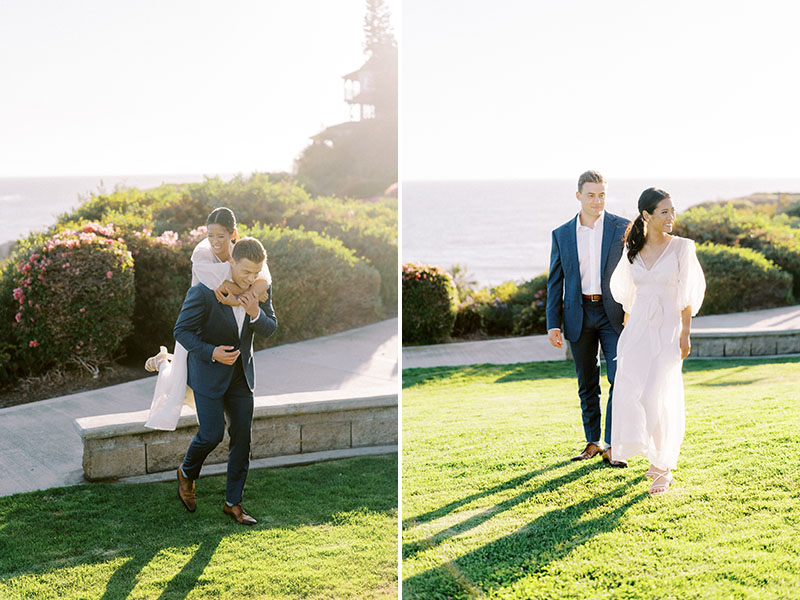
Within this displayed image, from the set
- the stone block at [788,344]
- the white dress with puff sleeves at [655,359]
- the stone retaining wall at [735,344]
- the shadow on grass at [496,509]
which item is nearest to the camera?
the shadow on grass at [496,509]

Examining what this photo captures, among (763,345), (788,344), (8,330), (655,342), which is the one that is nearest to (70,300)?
(8,330)

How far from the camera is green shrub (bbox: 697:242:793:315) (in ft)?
29.7

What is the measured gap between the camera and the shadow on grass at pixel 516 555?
2529 mm

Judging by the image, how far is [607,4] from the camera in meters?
28.0

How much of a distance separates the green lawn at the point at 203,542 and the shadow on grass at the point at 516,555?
0.48m

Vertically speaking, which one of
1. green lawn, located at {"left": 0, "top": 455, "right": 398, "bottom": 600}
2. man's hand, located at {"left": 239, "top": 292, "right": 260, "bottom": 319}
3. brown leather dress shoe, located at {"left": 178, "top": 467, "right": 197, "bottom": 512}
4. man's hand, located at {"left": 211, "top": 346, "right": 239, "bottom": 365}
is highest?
man's hand, located at {"left": 239, "top": 292, "right": 260, "bottom": 319}

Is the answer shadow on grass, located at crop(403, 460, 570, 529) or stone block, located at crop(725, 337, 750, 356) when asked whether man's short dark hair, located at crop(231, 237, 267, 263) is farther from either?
stone block, located at crop(725, 337, 750, 356)

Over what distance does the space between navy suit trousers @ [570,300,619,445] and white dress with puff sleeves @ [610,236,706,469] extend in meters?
0.25

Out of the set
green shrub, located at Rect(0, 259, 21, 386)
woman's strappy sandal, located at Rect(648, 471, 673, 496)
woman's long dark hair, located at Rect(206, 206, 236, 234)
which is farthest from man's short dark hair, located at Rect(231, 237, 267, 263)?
green shrub, located at Rect(0, 259, 21, 386)

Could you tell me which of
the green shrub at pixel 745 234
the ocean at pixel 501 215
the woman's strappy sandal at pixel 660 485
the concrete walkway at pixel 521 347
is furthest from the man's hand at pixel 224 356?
the ocean at pixel 501 215

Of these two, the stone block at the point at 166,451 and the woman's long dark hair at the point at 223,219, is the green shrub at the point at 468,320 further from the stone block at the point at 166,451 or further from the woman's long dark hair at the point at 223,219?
the woman's long dark hair at the point at 223,219

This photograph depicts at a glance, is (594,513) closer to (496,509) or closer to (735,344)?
(496,509)

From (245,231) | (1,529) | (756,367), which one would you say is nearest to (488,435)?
(1,529)

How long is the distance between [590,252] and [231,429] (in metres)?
1.68
